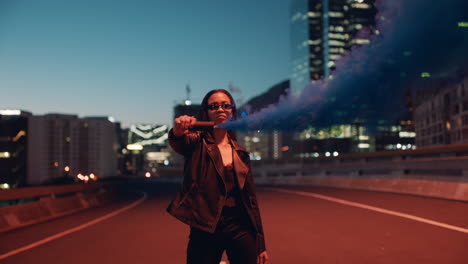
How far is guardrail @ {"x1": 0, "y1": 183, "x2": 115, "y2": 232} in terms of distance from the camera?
11.8 meters

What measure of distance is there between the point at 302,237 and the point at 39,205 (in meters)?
8.30

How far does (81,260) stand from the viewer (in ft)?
24.1

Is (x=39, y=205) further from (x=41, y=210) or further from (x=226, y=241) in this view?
(x=226, y=241)

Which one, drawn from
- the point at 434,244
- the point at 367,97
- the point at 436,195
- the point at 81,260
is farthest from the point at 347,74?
the point at 81,260

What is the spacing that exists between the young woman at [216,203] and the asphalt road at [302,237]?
3.47 metres

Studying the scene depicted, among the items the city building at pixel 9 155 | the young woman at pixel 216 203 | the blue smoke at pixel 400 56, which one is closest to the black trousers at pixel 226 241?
the young woman at pixel 216 203

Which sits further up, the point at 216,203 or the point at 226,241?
the point at 216,203

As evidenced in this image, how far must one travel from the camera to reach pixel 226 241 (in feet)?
11.7

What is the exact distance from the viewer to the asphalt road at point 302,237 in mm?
7281

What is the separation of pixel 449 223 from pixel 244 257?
8062 millimetres

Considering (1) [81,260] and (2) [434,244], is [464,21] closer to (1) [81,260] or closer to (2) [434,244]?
(2) [434,244]

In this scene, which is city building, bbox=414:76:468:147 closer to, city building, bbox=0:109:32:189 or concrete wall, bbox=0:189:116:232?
city building, bbox=0:109:32:189

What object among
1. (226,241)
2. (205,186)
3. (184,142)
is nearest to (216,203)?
(205,186)

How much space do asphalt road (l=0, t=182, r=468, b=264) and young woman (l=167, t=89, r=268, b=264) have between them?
3469mm
